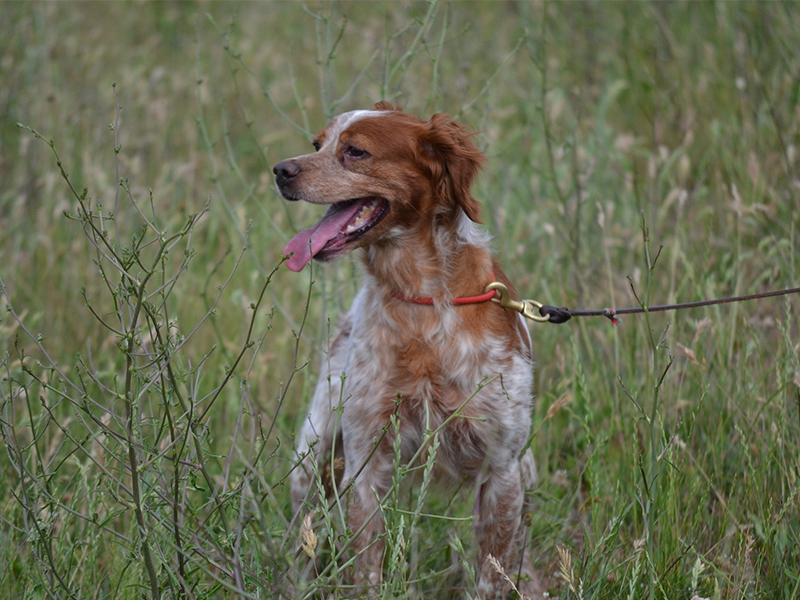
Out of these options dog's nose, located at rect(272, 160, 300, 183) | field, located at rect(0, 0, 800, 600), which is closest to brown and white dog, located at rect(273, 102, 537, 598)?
dog's nose, located at rect(272, 160, 300, 183)

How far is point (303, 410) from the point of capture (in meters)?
3.39

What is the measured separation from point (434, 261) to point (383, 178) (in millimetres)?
320

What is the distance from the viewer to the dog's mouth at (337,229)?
258 centimetres

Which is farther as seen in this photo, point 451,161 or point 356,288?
point 356,288

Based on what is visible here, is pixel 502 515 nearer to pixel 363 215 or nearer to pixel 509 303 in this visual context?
pixel 509 303

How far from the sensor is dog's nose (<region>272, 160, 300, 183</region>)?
2.67m

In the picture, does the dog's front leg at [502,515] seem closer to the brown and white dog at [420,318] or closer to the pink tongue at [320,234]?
the brown and white dog at [420,318]

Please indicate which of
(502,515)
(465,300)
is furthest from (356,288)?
(502,515)

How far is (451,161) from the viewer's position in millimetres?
2699

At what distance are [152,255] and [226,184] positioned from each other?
1477 mm

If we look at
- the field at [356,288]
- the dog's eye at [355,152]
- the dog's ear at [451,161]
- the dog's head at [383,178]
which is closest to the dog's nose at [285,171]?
the dog's head at [383,178]

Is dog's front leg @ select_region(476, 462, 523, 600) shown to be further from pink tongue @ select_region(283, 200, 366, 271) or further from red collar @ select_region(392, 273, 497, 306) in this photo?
pink tongue @ select_region(283, 200, 366, 271)

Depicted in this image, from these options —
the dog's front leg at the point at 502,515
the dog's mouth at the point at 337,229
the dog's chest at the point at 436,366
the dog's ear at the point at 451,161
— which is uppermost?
the dog's ear at the point at 451,161

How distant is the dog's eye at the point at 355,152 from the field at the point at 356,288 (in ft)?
1.77
